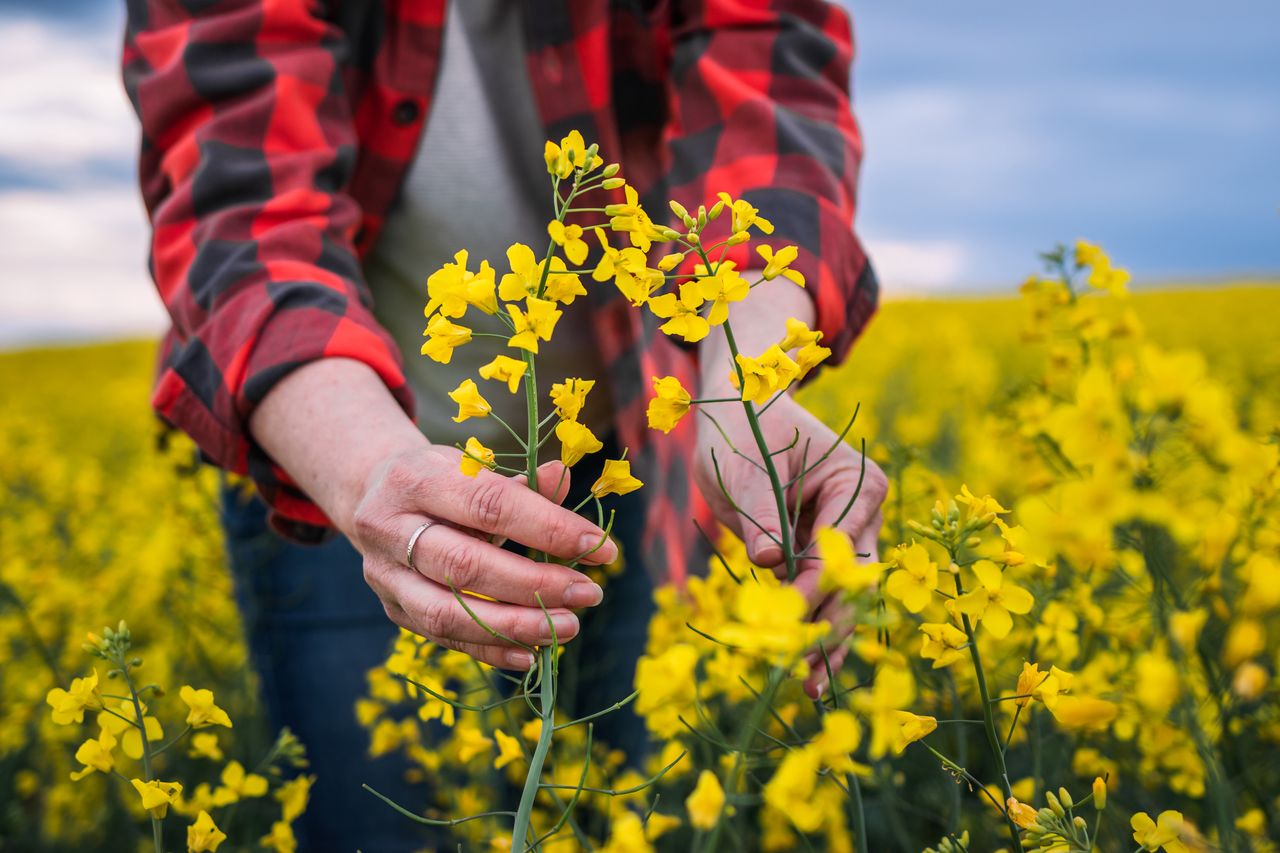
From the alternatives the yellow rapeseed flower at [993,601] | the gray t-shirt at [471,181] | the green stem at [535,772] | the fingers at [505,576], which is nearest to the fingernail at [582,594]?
the fingers at [505,576]

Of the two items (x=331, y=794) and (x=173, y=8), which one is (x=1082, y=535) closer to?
(x=173, y=8)

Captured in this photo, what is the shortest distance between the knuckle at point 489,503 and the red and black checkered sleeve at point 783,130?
0.74 m

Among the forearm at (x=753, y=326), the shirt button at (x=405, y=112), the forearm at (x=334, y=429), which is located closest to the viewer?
the forearm at (x=334, y=429)

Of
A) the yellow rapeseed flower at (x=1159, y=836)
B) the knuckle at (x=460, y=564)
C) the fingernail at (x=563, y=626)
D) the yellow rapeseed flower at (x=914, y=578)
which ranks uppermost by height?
the yellow rapeseed flower at (x=914, y=578)

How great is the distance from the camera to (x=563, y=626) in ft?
2.99

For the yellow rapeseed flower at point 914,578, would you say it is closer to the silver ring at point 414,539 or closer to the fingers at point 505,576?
the fingers at point 505,576

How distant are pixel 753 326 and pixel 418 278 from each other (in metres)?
0.88

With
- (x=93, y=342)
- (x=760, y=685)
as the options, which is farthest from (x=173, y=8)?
(x=93, y=342)

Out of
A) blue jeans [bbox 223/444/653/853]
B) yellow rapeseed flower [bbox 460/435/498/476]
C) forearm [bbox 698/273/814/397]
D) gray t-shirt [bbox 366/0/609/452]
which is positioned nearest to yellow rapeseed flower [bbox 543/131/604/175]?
yellow rapeseed flower [bbox 460/435/498/476]

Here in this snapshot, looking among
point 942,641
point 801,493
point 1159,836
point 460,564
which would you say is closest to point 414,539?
point 460,564

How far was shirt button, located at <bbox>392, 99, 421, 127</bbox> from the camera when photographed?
72.7 inches

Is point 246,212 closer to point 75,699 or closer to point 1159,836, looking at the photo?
point 75,699

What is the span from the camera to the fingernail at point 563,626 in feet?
2.96

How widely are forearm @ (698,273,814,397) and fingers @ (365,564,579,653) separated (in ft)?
1.52
